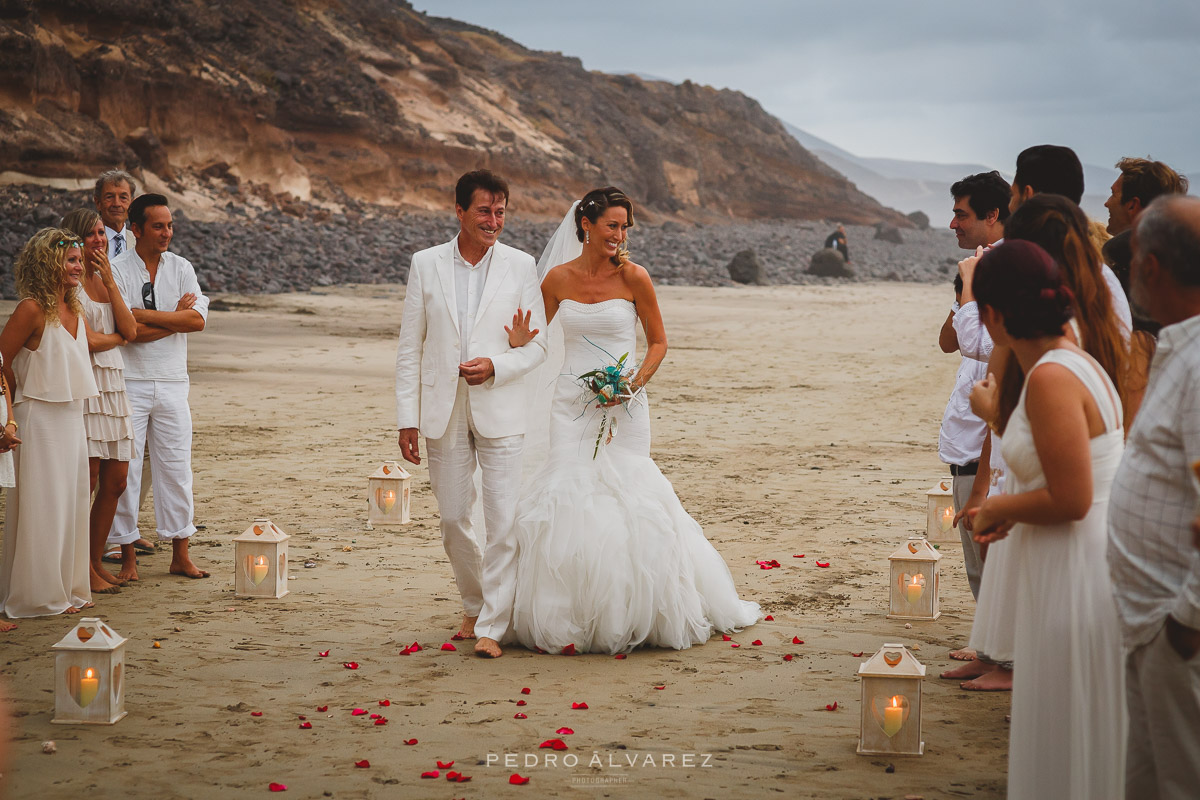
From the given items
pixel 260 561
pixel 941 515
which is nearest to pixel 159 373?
pixel 260 561

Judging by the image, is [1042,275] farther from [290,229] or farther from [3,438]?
[290,229]

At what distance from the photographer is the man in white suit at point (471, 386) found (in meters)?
5.80

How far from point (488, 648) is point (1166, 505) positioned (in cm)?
348

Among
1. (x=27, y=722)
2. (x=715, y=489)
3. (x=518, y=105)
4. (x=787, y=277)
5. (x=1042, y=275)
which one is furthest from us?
(x=518, y=105)

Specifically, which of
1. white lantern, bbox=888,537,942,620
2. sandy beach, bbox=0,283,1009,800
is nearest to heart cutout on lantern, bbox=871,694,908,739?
sandy beach, bbox=0,283,1009,800

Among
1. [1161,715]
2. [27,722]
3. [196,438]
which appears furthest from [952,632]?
[196,438]

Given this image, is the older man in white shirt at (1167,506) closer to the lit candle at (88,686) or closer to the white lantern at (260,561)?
the lit candle at (88,686)

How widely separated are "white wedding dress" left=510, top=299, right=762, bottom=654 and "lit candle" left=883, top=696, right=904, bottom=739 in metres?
1.51

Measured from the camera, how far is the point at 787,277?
122 feet

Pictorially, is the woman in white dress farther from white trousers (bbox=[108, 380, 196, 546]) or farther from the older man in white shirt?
white trousers (bbox=[108, 380, 196, 546])

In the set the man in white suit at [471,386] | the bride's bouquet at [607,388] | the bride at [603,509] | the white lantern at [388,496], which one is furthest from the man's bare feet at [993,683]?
the white lantern at [388,496]

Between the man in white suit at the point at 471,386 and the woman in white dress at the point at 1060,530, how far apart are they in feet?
9.70

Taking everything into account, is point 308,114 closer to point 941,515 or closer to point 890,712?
point 941,515

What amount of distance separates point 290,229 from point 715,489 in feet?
90.9
